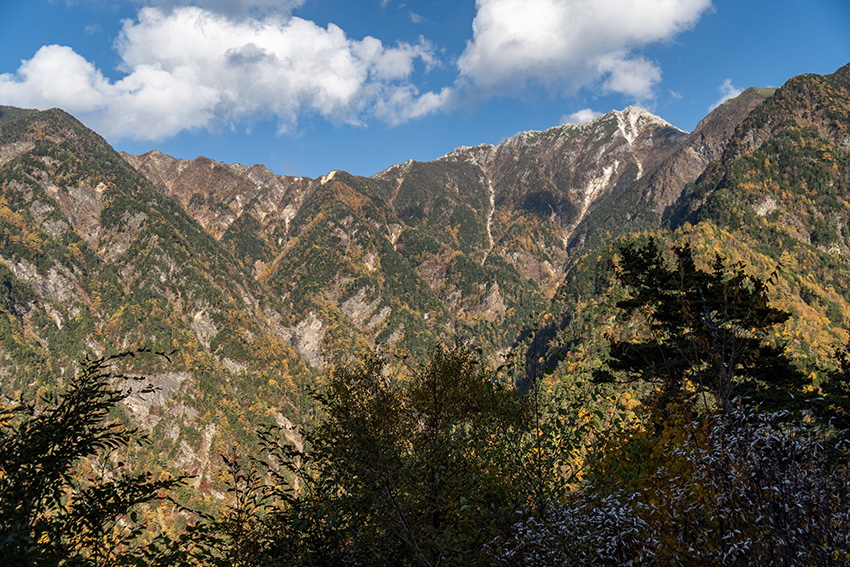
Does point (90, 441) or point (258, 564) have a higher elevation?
point (90, 441)

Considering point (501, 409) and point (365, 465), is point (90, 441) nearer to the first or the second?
point (365, 465)

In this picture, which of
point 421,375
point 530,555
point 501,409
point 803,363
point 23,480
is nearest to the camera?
point 23,480

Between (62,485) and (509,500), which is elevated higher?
(62,485)

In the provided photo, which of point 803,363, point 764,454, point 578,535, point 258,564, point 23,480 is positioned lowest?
point 803,363

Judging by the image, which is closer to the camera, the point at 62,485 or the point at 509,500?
the point at 62,485

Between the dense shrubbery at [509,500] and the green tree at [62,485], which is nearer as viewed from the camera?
the dense shrubbery at [509,500]

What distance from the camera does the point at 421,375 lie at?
71.4ft

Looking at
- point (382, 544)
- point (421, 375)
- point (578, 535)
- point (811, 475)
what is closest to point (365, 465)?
point (382, 544)

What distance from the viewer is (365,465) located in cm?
742

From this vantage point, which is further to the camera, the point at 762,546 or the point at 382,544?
the point at 382,544

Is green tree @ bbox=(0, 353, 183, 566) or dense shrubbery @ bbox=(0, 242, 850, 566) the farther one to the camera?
green tree @ bbox=(0, 353, 183, 566)

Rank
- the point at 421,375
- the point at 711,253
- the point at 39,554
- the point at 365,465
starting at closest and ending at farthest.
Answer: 1. the point at 39,554
2. the point at 365,465
3. the point at 421,375
4. the point at 711,253

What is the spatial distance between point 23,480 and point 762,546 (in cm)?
946

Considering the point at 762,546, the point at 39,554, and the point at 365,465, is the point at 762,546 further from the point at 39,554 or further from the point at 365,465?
the point at 39,554
